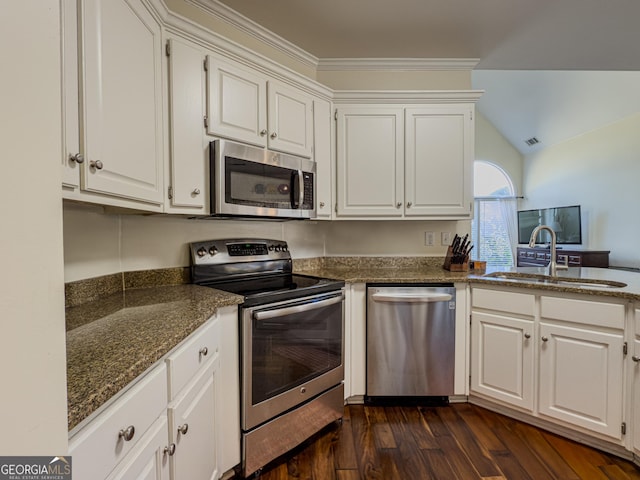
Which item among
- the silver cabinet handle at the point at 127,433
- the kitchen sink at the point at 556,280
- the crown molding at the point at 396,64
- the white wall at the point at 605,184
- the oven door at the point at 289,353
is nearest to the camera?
the silver cabinet handle at the point at 127,433

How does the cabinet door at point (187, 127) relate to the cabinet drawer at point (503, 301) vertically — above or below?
above

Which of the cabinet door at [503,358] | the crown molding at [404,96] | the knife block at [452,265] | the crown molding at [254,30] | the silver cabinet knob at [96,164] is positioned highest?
the crown molding at [254,30]

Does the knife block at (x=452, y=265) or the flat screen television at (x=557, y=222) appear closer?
the knife block at (x=452, y=265)

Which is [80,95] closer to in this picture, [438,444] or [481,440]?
[438,444]

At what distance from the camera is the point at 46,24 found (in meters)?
0.42

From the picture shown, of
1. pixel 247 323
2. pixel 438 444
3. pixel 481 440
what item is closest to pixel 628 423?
pixel 481 440

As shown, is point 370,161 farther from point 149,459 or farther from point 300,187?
point 149,459

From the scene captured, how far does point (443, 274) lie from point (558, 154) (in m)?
5.80

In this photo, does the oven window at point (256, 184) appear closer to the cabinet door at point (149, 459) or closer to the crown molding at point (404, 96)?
the crown molding at point (404, 96)

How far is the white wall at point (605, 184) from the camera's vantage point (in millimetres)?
4668

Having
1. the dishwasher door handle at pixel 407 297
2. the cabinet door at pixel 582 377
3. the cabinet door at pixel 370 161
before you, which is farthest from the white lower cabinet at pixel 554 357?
the cabinet door at pixel 370 161

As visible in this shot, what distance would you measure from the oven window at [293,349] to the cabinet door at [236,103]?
3.33ft

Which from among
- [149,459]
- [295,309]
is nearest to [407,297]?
[295,309]

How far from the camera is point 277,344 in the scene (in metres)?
1.59
